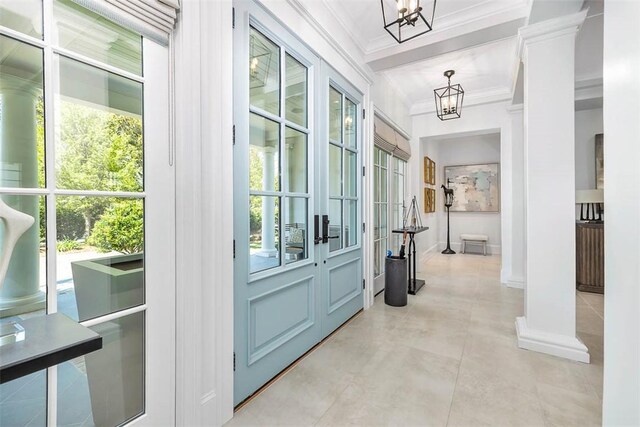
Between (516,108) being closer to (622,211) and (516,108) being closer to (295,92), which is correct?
(295,92)

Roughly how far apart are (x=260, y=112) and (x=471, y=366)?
93.5 inches

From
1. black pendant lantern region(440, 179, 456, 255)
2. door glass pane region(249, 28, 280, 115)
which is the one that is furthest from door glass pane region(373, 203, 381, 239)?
black pendant lantern region(440, 179, 456, 255)

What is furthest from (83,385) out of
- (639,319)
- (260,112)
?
(639,319)

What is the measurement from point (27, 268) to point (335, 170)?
2215 millimetres

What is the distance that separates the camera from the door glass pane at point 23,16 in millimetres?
966

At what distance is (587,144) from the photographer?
4723 millimetres

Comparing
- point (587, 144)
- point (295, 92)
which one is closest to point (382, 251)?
point (295, 92)

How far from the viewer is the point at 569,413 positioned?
5.46 feet

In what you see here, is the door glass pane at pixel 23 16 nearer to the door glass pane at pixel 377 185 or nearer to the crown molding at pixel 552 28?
the crown molding at pixel 552 28

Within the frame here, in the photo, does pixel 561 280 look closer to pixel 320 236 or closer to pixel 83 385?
pixel 320 236

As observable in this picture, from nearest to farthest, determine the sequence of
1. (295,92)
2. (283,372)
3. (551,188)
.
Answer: (283,372), (295,92), (551,188)

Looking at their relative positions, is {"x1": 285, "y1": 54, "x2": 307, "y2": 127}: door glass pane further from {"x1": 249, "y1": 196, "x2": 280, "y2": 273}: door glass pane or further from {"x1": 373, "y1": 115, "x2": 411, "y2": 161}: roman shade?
{"x1": 373, "y1": 115, "x2": 411, "y2": 161}: roman shade

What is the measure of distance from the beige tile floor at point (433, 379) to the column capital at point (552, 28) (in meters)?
2.58

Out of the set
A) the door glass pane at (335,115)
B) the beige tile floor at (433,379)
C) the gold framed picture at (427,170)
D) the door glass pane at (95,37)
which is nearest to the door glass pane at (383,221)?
the beige tile floor at (433,379)
